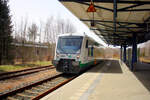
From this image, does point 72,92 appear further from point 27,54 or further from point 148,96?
point 27,54

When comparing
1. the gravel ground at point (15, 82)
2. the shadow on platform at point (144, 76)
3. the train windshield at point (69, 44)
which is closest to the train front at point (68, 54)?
the train windshield at point (69, 44)

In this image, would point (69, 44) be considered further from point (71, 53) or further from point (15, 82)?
point (15, 82)

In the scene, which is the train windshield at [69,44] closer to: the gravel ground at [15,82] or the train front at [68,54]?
the train front at [68,54]

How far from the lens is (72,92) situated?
5.78 meters

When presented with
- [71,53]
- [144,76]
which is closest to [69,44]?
[71,53]

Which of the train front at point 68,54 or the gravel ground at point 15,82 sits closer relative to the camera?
the gravel ground at point 15,82

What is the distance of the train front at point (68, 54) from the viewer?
10.7m

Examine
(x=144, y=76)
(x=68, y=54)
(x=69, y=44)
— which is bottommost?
(x=144, y=76)

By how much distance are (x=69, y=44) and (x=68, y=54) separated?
830mm

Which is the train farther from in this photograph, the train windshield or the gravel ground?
the gravel ground

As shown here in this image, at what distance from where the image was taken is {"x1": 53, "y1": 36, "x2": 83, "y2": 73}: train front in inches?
422

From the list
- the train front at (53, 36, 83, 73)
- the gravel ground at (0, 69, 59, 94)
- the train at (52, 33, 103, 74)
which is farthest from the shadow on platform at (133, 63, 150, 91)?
the gravel ground at (0, 69, 59, 94)

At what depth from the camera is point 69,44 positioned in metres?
11.4

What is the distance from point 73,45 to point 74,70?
1792 mm
